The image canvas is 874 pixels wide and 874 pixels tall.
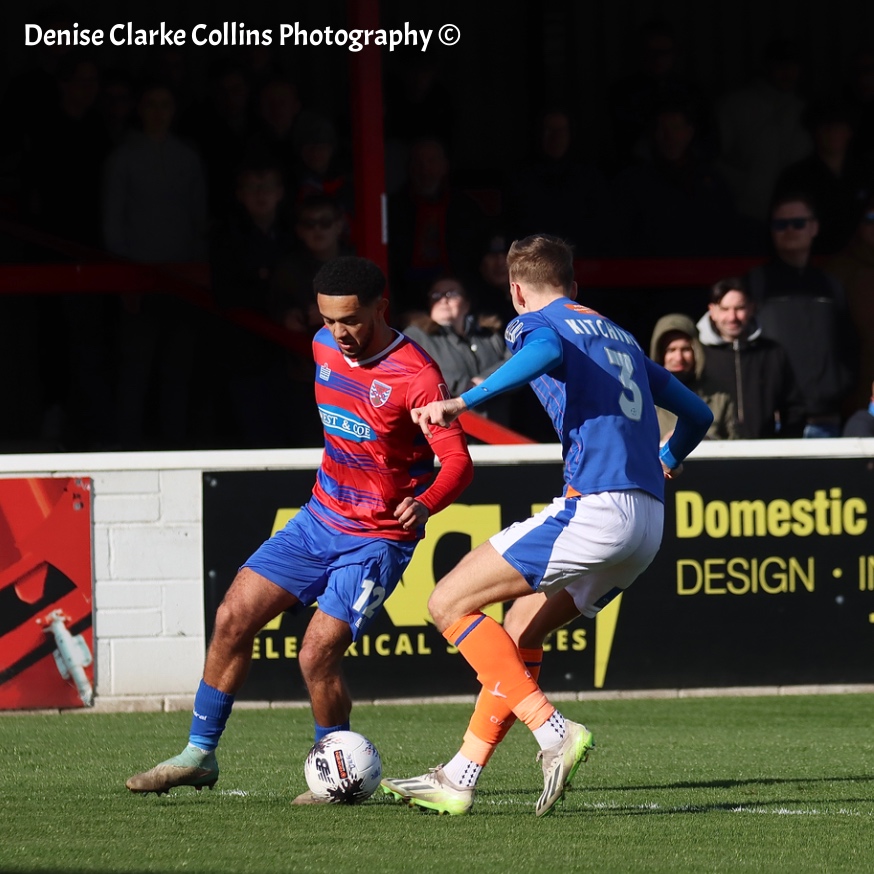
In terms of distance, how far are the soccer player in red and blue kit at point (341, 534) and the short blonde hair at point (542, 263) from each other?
18.8 inches

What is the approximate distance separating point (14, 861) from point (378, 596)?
153 cm

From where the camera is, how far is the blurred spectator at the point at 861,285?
31.7 feet

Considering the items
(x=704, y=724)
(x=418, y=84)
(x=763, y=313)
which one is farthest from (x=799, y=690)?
(x=418, y=84)

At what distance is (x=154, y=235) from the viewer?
993 cm

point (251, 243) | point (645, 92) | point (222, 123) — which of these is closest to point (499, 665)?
point (251, 243)

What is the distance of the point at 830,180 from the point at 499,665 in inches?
252

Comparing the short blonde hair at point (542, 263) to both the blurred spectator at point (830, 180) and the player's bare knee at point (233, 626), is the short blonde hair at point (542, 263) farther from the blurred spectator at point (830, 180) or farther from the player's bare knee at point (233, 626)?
the blurred spectator at point (830, 180)

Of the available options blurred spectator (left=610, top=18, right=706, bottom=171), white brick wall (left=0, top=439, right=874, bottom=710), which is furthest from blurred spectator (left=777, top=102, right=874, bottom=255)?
white brick wall (left=0, top=439, right=874, bottom=710)

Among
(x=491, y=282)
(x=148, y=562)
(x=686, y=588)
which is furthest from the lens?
(x=491, y=282)

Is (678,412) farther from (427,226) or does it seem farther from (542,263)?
(427,226)

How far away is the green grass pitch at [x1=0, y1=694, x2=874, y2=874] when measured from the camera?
4.17m

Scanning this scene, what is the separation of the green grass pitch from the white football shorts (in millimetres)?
749

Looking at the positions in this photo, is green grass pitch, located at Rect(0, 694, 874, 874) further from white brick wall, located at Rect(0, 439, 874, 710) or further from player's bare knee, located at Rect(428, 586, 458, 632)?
player's bare knee, located at Rect(428, 586, 458, 632)

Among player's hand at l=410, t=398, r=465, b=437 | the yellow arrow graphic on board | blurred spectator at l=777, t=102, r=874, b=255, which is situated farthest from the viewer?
blurred spectator at l=777, t=102, r=874, b=255
